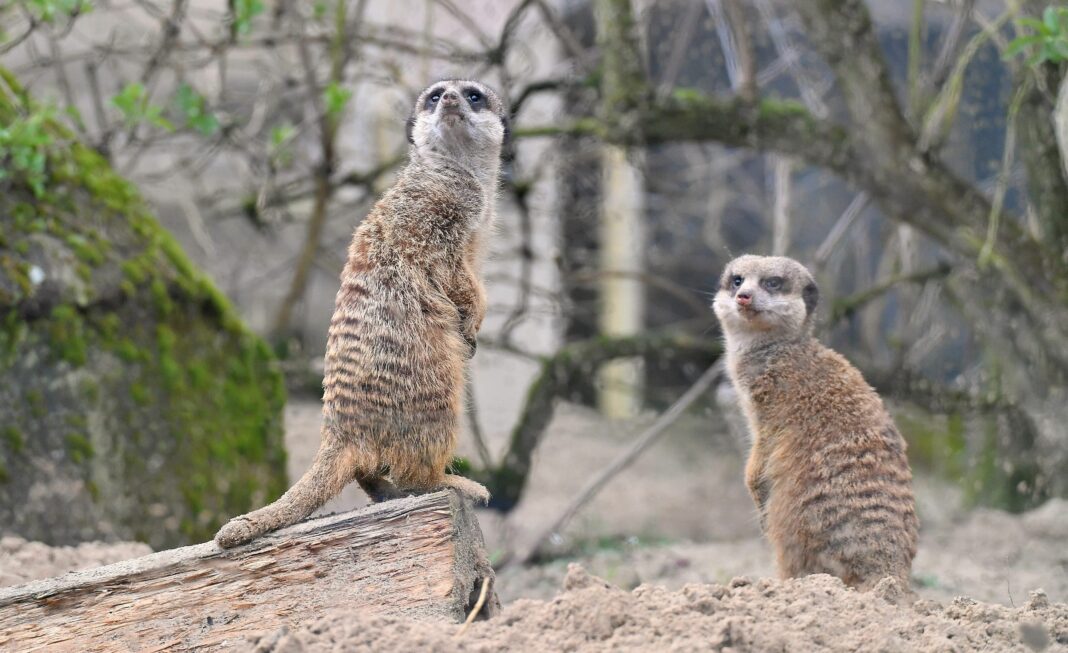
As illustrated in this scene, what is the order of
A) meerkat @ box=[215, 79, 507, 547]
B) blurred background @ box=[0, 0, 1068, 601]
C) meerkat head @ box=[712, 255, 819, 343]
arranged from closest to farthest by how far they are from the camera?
meerkat @ box=[215, 79, 507, 547] → meerkat head @ box=[712, 255, 819, 343] → blurred background @ box=[0, 0, 1068, 601]

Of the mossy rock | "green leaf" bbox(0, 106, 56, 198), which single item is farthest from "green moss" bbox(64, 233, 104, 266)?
"green leaf" bbox(0, 106, 56, 198)

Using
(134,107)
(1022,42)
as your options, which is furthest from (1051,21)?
(134,107)

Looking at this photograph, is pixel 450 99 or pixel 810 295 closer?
pixel 450 99

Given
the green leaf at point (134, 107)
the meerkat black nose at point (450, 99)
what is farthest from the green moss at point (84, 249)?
the meerkat black nose at point (450, 99)

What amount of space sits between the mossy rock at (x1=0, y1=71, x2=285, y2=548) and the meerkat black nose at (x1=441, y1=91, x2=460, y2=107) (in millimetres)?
1804

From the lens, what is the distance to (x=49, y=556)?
3787 millimetres

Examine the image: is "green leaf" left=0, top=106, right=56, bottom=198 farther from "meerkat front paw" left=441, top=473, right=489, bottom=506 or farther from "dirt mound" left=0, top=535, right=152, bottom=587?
"meerkat front paw" left=441, top=473, right=489, bottom=506

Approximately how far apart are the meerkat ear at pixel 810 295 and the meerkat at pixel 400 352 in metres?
1.29

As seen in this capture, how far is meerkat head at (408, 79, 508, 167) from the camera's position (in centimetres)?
354

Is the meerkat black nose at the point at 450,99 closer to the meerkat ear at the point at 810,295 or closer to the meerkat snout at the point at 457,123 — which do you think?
the meerkat snout at the point at 457,123

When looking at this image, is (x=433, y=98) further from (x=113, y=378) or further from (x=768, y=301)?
(x=113, y=378)

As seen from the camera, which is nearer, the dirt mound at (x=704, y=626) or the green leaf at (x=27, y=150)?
the dirt mound at (x=704, y=626)

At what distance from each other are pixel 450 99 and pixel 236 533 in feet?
5.34

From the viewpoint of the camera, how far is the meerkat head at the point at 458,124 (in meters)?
3.54
